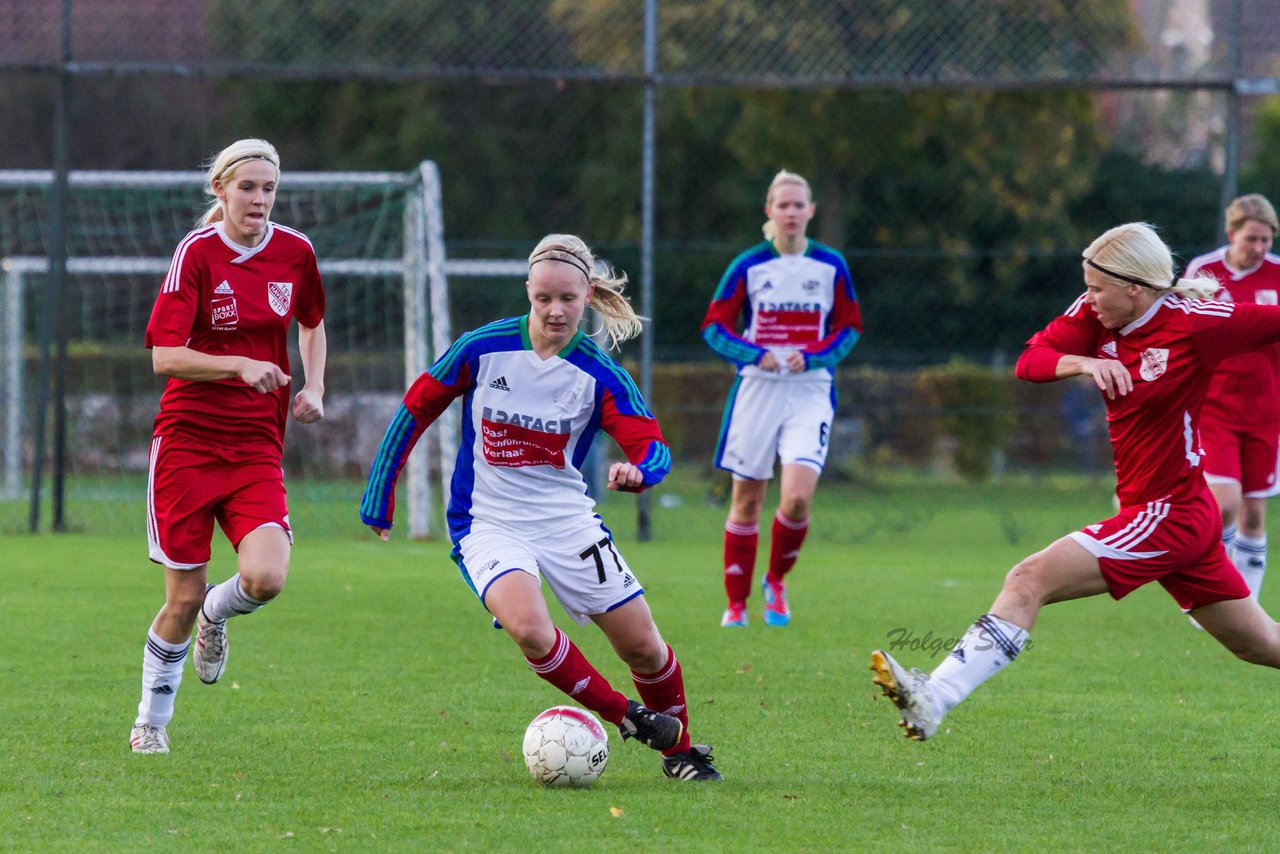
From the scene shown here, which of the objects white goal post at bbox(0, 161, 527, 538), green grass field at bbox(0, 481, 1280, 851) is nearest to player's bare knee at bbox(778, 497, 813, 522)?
green grass field at bbox(0, 481, 1280, 851)

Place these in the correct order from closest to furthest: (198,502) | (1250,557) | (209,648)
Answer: (198,502), (209,648), (1250,557)

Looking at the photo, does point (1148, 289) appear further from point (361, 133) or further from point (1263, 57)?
point (361, 133)

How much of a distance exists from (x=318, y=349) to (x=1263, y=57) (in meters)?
9.01

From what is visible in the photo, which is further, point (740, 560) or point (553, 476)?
point (740, 560)

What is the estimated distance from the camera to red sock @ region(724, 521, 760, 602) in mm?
7984

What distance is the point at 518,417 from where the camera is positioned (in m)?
4.68

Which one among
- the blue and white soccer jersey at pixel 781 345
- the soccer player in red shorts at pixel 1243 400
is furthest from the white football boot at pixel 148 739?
the soccer player in red shorts at pixel 1243 400

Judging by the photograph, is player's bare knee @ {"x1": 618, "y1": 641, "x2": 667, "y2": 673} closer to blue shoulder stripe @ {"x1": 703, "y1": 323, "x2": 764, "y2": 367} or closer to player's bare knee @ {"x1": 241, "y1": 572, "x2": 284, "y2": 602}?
player's bare knee @ {"x1": 241, "y1": 572, "x2": 284, "y2": 602}

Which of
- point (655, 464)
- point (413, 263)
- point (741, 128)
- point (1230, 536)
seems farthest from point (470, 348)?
point (741, 128)

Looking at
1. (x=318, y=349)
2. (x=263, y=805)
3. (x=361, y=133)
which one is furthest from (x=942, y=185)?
(x=263, y=805)

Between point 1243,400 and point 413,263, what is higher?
point 413,263

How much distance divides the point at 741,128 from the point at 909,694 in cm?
1540

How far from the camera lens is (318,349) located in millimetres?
5445

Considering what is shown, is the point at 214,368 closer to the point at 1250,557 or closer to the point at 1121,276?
the point at 1121,276
